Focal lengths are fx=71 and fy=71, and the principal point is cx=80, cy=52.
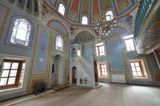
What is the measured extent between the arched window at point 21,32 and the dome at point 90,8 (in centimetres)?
400

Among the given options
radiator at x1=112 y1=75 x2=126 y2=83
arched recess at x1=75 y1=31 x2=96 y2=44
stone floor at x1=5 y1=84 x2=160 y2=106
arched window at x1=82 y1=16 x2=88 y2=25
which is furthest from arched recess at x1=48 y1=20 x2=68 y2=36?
radiator at x1=112 y1=75 x2=126 y2=83

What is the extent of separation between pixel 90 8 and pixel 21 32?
31.9 ft

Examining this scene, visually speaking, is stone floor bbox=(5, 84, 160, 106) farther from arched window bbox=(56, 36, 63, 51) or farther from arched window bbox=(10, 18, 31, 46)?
arched window bbox=(56, 36, 63, 51)

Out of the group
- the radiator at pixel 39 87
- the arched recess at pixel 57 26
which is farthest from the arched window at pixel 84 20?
the radiator at pixel 39 87

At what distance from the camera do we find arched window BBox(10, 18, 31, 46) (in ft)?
15.9

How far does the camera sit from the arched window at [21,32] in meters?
4.84

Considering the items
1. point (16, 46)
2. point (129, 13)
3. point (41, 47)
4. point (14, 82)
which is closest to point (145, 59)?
point (129, 13)

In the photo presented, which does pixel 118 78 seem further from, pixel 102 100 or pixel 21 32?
pixel 21 32

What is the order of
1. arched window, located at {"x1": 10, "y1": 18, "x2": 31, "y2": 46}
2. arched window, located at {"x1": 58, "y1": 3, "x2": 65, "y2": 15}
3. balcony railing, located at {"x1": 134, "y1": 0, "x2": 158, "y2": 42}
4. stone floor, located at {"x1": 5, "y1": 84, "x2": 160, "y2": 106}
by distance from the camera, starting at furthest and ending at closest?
arched window, located at {"x1": 58, "y1": 3, "x2": 65, "y2": 15} < arched window, located at {"x1": 10, "y1": 18, "x2": 31, "y2": 46} < stone floor, located at {"x1": 5, "y1": 84, "x2": 160, "y2": 106} < balcony railing, located at {"x1": 134, "y1": 0, "x2": 158, "y2": 42}

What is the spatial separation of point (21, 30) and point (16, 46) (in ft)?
4.38

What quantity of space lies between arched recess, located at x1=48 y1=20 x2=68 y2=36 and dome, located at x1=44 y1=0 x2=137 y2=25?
1.53m

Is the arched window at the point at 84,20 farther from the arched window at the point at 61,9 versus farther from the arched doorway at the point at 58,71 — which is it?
the arched doorway at the point at 58,71

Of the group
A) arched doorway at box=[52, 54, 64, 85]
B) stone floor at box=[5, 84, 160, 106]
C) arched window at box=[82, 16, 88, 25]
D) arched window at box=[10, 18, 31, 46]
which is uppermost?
arched window at box=[82, 16, 88, 25]

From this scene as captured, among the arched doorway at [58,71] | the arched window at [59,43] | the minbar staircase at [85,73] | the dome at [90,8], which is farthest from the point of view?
the dome at [90,8]
